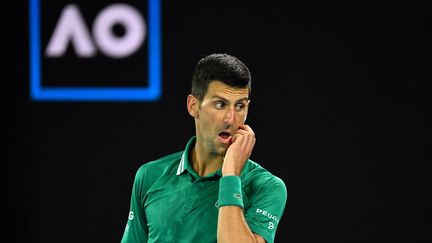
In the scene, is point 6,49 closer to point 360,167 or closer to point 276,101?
point 276,101

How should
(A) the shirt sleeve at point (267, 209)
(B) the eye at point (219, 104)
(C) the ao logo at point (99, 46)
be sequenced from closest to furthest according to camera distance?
(A) the shirt sleeve at point (267, 209)
(B) the eye at point (219, 104)
(C) the ao logo at point (99, 46)

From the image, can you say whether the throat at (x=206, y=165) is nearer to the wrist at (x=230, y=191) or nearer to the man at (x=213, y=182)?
the man at (x=213, y=182)

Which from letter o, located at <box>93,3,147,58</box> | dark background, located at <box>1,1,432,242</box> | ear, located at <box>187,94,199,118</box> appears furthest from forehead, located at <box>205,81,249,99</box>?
letter o, located at <box>93,3,147,58</box>

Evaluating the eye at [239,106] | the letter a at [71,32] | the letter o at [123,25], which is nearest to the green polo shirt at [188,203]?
the eye at [239,106]

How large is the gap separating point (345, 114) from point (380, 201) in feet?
1.85

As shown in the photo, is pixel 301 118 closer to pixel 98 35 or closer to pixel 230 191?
pixel 98 35

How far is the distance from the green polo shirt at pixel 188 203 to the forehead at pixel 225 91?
29 cm

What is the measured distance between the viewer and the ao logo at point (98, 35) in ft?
15.4

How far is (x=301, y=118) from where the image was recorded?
4.58 m

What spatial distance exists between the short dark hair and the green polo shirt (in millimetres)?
302

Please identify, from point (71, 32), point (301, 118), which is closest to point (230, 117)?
point (301, 118)

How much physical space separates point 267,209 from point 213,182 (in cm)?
26

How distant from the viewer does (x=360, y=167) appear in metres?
4.53

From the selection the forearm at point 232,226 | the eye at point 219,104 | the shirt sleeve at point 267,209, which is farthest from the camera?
the eye at point 219,104
